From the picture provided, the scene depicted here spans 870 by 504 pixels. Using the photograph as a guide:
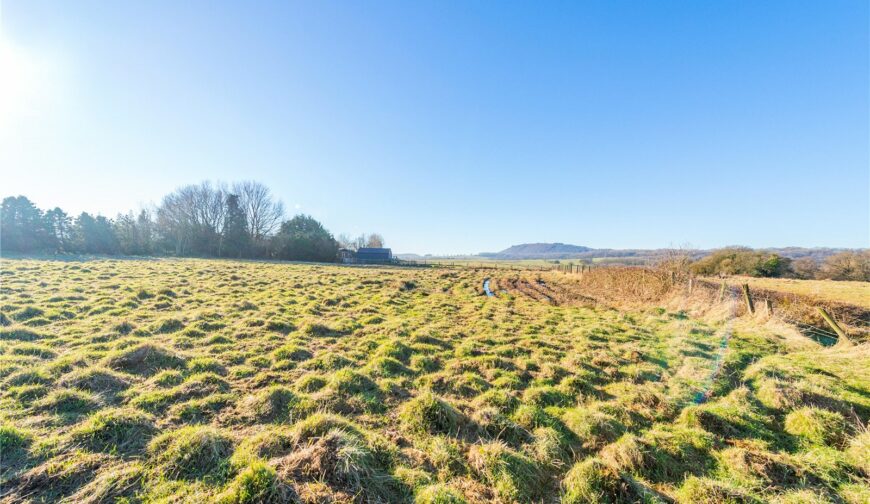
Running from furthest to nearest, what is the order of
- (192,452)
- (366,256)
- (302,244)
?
(366,256) < (302,244) < (192,452)

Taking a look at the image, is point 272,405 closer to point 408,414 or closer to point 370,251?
point 408,414

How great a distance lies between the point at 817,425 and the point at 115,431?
9852 mm

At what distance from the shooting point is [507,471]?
361 centimetres

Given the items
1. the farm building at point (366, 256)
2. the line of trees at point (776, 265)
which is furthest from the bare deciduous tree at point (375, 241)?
the line of trees at point (776, 265)

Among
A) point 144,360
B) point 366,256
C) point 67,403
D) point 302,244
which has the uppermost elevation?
point 302,244

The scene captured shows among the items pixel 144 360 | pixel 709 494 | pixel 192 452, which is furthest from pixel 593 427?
pixel 144 360

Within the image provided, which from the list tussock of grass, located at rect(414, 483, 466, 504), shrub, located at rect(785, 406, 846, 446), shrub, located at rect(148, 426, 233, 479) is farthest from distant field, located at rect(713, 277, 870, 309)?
shrub, located at rect(148, 426, 233, 479)

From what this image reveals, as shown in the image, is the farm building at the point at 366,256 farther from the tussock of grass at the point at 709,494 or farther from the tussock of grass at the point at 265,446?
the tussock of grass at the point at 709,494

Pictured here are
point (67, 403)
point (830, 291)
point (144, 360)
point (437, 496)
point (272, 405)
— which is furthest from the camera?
point (830, 291)

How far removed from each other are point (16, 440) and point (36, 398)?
1.47 metres

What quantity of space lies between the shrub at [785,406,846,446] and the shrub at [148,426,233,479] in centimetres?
798

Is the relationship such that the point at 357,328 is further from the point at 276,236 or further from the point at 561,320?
the point at 276,236

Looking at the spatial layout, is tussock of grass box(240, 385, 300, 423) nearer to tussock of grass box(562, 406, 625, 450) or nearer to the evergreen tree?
tussock of grass box(562, 406, 625, 450)

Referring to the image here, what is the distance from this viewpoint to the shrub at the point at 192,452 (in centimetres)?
336
